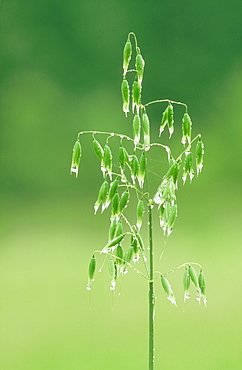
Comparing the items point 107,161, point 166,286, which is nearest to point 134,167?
point 107,161

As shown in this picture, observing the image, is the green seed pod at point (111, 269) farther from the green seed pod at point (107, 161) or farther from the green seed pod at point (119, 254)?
the green seed pod at point (107, 161)

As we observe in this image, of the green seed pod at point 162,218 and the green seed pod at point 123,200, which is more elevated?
the green seed pod at point 123,200

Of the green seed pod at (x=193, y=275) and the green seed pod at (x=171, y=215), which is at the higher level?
the green seed pod at (x=171, y=215)

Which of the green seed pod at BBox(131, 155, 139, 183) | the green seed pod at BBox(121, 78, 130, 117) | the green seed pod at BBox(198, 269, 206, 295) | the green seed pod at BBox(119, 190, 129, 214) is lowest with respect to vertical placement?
the green seed pod at BBox(198, 269, 206, 295)

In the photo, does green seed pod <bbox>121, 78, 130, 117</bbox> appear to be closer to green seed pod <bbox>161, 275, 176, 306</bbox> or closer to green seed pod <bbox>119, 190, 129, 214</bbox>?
green seed pod <bbox>119, 190, 129, 214</bbox>

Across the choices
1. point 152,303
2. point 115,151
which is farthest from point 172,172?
point 115,151

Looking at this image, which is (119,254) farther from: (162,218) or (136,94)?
(136,94)

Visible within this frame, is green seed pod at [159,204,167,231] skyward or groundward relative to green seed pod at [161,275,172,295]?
skyward

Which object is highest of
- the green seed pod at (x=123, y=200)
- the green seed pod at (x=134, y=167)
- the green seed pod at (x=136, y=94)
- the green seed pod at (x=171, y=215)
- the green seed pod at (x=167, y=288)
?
the green seed pod at (x=136, y=94)

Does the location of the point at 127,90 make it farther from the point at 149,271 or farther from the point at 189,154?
the point at 149,271

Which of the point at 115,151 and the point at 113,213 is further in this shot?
the point at 115,151

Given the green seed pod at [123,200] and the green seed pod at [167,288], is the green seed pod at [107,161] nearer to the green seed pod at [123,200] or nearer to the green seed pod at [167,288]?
the green seed pod at [123,200]
